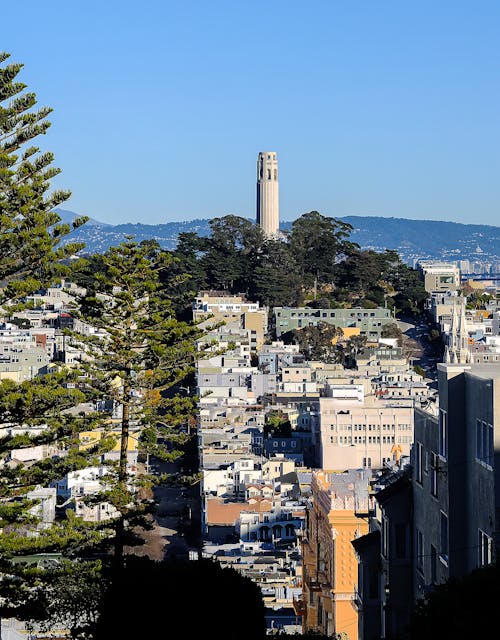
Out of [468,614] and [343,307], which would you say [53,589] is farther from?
[343,307]

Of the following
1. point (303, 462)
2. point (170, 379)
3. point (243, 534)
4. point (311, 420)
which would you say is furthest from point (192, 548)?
point (170, 379)

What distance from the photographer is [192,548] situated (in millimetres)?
42500

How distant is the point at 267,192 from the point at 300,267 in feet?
53.2

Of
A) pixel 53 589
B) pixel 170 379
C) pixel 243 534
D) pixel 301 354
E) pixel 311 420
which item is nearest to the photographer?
pixel 53 589

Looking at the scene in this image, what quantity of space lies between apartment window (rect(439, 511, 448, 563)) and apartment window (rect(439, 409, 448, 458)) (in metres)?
0.50

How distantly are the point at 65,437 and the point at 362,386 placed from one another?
3900cm

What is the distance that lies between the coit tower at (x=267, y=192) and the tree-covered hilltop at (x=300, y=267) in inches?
482

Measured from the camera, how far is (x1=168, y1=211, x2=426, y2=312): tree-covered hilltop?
2894 inches

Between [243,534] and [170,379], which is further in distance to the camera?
[243,534]

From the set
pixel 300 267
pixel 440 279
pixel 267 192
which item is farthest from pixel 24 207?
pixel 267 192

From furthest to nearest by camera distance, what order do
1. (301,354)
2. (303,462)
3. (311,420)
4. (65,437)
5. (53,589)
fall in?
(301,354)
(311,420)
(303,462)
(53,589)
(65,437)

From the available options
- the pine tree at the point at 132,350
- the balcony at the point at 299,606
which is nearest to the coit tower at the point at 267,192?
the balcony at the point at 299,606

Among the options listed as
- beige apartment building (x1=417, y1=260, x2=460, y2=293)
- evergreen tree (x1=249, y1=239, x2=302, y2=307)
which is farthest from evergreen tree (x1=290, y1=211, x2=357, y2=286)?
beige apartment building (x1=417, y1=260, x2=460, y2=293)

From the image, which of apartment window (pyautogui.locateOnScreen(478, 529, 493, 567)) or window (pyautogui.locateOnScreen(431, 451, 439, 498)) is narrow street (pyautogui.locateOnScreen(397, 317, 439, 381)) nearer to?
window (pyautogui.locateOnScreen(431, 451, 439, 498))
